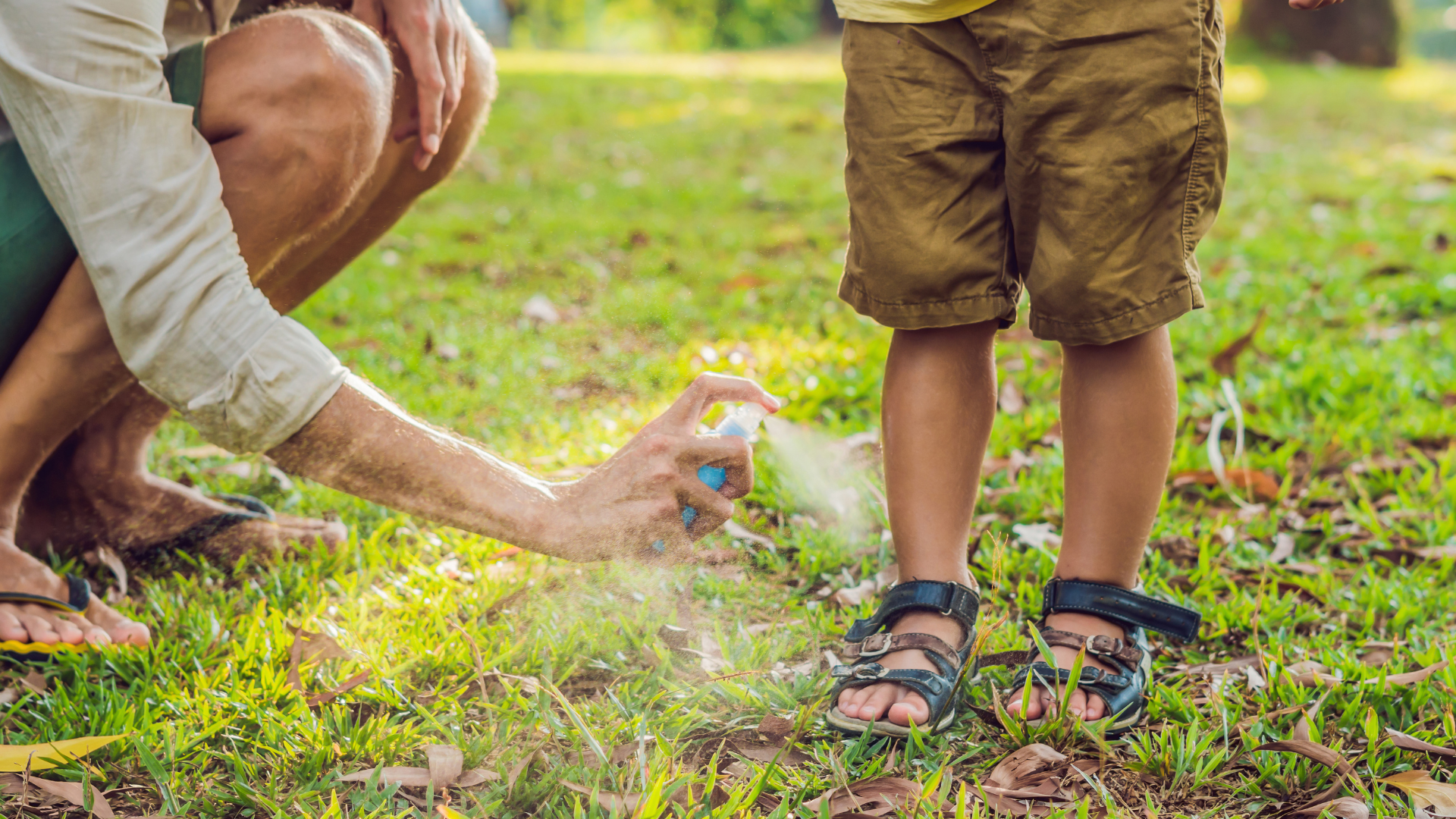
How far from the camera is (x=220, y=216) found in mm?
1250

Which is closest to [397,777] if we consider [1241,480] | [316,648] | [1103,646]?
[316,648]

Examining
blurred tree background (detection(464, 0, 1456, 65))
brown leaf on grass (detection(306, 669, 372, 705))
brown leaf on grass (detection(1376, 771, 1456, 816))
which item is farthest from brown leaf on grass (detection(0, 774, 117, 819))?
blurred tree background (detection(464, 0, 1456, 65))

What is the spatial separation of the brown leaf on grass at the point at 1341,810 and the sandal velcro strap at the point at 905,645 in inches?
16.7

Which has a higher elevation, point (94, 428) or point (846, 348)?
point (94, 428)

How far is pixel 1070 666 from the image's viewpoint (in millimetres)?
1506

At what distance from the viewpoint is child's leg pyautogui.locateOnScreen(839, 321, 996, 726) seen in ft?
5.12

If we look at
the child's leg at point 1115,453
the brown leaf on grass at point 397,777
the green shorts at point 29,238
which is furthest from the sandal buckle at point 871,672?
the green shorts at point 29,238

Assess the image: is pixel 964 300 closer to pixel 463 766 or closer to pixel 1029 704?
pixel 1029 704

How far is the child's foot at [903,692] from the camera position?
4.53ft

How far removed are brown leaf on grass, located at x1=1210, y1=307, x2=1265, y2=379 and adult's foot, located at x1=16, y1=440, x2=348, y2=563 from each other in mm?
2025

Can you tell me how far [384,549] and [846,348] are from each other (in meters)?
1.33

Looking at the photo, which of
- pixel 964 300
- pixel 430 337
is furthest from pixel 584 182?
pixel 964 300

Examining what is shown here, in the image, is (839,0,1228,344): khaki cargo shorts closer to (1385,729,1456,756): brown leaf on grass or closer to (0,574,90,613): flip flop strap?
(1385,729,1456,756): brown leaf on grass

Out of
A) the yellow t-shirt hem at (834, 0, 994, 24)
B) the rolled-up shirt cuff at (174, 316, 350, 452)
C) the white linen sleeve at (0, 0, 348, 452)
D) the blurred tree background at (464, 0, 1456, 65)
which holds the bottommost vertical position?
the blurred tree background at (464, 0, 1456, 65)
